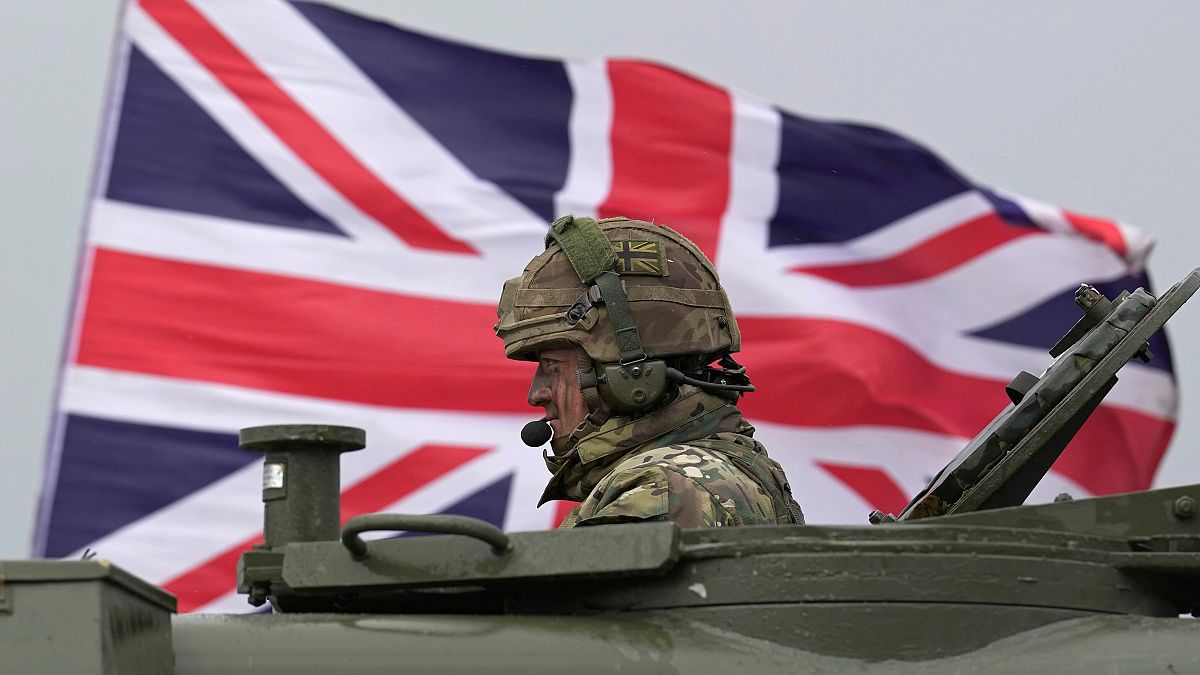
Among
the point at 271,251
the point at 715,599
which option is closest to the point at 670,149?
the point at 271,251

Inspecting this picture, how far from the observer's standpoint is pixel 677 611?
11.8ft

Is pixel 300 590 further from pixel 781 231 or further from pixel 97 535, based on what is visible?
pixel 781 231

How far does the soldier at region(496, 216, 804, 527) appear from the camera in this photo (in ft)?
16.5

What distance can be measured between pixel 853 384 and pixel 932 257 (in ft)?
4.22

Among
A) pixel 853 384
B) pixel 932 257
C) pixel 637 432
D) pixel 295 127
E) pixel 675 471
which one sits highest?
pixel 295 127

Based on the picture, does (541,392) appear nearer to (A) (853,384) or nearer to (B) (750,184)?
(A) (853,384)

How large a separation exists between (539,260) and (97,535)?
6.34 m

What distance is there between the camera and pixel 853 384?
12.6 metres

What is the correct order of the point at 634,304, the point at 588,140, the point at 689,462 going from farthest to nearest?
the point at 588,140 → the point at 634,304 → the point at 689,462

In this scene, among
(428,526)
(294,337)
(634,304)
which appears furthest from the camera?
(294,337)

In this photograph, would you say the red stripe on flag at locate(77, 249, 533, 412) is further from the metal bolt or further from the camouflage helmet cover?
the metal bolt

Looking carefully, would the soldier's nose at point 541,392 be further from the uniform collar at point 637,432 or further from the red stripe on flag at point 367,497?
the red stripe on flag at point 367,497

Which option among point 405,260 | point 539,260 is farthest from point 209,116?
point 539,260

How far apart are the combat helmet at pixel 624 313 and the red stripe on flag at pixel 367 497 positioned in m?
5.99
